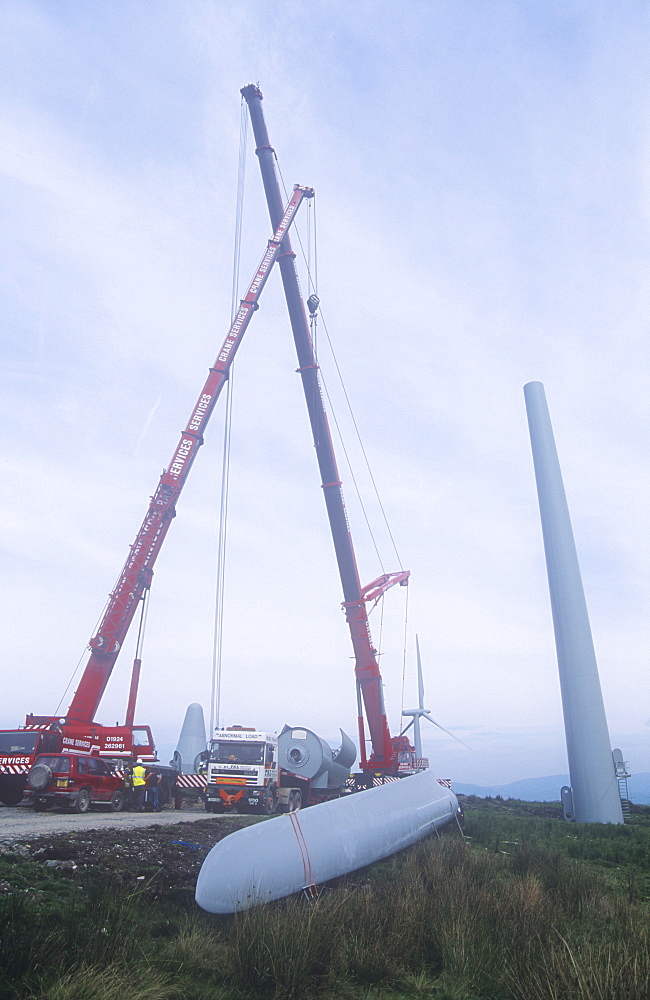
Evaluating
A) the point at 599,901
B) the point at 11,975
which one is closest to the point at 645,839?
the point at 599,901

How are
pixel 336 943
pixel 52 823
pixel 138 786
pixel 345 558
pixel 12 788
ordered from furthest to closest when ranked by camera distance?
pixel 345 558
pixel 138 786
pixel 12 788
pixel 52 823
pixel 336 943

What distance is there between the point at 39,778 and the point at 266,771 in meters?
7.19

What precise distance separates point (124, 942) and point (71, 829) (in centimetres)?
Answer: 893

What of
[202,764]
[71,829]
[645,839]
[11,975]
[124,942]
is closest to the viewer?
[11,975]

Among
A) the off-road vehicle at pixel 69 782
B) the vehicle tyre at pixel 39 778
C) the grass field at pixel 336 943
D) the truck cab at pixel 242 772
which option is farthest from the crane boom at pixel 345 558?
the grass field at pixel 336 943

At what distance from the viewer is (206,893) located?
872 cm

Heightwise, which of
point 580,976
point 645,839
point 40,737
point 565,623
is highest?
point 565,623

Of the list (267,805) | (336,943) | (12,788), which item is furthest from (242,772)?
(336,943)

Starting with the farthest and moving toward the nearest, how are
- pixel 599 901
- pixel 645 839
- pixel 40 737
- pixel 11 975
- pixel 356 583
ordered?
1. pixel 356 583
2. pixel 40 737
3. pixel 645 839
4. pixel 599 901
5. pixel 11 975

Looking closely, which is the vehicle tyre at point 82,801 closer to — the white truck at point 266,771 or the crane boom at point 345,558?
the white truck at point 266,771

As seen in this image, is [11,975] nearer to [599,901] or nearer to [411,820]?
[599,901]

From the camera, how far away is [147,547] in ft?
83.8

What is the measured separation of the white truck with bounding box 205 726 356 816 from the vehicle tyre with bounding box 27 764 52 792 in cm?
531

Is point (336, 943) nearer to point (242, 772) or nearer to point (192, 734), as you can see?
point (242, 772)
